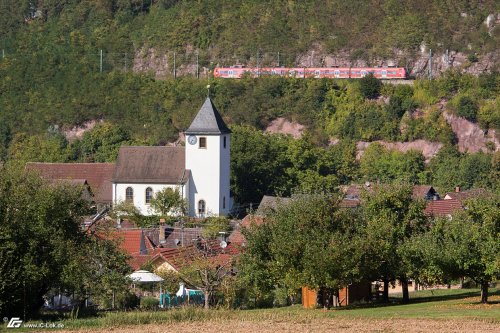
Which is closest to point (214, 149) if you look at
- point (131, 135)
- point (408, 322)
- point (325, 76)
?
point (131, 135)

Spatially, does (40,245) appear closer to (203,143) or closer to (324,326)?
(324,326)

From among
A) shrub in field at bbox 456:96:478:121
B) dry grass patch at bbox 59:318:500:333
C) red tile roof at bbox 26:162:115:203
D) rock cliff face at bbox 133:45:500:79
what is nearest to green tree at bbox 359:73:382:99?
shrub in field at bbox 456:96:478:121

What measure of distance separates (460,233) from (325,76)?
235ft

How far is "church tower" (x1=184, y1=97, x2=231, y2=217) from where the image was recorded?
91312 millimetres

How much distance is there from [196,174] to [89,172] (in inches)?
318

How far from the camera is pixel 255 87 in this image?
398 feet

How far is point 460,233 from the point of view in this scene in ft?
166

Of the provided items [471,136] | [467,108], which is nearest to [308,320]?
[467,108]

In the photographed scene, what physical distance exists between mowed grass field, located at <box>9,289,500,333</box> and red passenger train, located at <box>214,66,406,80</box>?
231 feet

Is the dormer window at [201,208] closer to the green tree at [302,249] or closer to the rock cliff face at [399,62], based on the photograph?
the green tree at [302,249]

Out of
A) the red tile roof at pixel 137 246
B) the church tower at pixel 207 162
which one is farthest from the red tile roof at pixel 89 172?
the red tile roof at pixel 137 246

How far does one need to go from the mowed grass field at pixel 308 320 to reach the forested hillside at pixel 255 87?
46.9 meters

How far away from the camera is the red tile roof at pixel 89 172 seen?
93506 mm

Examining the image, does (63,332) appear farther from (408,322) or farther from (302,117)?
(302,117)
